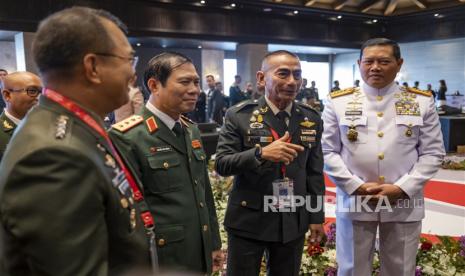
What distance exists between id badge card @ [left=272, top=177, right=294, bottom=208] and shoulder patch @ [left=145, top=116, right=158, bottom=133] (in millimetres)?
665

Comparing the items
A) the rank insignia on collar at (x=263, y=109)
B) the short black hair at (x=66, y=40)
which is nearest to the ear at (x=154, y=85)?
the rank insignia on collar at (x=263, y=109)

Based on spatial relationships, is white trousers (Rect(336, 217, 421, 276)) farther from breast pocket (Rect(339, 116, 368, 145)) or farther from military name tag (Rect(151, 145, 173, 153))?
military name tag (Rect(151, 145, 173, 153))

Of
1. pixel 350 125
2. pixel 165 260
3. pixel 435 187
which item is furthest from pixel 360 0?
pixel 165 260

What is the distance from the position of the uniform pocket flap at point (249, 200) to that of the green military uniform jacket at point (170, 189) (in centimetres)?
28


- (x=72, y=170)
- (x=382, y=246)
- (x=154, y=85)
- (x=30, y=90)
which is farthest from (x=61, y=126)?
(x=382, y=246)

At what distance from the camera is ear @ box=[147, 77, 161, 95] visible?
68.4 inches

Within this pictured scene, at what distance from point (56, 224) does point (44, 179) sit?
92 mm

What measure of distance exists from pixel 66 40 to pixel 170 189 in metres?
0.86

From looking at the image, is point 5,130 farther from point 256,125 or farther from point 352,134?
point 352,134

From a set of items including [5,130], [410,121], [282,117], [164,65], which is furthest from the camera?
[5,130]

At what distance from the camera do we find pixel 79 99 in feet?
3.00

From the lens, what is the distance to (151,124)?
64.9 inches

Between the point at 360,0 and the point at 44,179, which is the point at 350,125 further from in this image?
the point at 360,0

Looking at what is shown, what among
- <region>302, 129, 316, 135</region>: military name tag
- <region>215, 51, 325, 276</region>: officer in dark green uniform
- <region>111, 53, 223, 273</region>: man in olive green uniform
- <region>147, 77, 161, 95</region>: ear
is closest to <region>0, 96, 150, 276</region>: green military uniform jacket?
<region>111, 53, 223, 273</region>: man in olive green uniform
